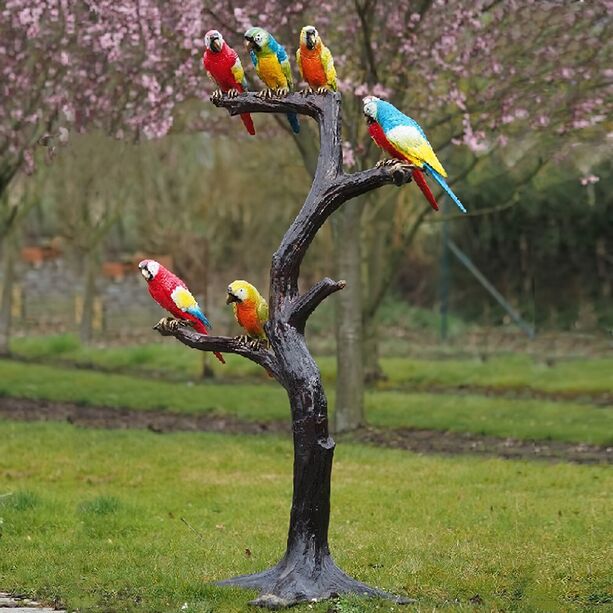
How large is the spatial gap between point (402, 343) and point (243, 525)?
16587mm

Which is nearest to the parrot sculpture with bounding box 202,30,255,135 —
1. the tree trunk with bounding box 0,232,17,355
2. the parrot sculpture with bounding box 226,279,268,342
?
the parrot sculpture with bounding box 226,279,268,342

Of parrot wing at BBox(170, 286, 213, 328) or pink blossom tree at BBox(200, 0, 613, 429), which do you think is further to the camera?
pink blossom tree at BBox(200, 0, 613, 429)

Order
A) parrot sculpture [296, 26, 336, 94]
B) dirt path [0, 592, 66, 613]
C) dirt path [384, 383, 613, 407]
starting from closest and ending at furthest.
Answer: dirt path [0, 592, 66, 613], parrot sculpture [296, 26, 336, 94], dirt path [384, 383, 613, 407]

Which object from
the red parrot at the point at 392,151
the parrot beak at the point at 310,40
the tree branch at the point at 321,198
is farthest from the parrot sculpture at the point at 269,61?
the red parrot at the point at 392,151

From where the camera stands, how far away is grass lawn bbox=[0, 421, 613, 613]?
25.7ft

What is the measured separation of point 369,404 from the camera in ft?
61.2

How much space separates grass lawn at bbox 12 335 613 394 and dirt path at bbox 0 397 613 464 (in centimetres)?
454

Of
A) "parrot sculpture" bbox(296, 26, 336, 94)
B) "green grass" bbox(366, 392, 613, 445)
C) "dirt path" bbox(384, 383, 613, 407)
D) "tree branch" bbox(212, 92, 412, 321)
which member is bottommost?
"green grass" bbox(366, 392, 613, 445)

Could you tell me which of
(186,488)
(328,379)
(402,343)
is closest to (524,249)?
(402,343)

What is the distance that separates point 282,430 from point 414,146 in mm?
9459

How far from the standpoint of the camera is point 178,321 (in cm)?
807

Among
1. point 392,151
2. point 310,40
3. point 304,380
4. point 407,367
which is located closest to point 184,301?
point 304,380

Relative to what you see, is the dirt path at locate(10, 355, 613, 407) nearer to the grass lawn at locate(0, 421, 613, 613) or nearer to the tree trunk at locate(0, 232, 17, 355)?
the tree trunk at locate(0, 232, 17, 355)

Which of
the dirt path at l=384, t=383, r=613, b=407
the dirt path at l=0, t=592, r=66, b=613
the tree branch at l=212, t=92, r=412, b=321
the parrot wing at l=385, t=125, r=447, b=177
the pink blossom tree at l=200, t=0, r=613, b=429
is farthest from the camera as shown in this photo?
the dirt path at l=384, t=383, r=613, b=407
